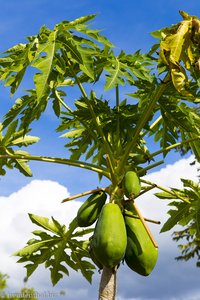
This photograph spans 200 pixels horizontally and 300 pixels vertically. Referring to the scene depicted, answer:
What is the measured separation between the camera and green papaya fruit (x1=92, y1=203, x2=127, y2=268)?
3354 mm

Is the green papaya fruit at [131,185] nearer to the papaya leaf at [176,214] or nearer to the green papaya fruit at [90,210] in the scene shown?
the green papaya fruit at [90,210]

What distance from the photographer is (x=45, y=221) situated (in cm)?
492

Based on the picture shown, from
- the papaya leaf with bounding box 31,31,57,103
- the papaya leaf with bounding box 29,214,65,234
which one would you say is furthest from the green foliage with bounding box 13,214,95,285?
the papaya leaf with bounding box 31,31,57,103

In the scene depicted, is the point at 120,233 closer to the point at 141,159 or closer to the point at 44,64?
the point at 141,159

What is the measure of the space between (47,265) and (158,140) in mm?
1731

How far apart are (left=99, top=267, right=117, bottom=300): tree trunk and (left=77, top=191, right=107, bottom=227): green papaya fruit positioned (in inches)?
14.7

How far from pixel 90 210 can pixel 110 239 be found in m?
0.46

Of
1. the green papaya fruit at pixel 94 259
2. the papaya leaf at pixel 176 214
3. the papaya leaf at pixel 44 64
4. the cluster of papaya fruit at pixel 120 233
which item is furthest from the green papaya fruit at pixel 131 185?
the papaya leaf at pixel 176 214

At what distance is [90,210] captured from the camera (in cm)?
376

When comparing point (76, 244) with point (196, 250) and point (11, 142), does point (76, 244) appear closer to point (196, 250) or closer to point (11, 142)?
point (11, 142)

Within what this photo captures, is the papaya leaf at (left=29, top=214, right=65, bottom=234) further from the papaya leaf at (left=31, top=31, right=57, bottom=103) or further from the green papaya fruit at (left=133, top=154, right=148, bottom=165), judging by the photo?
the papaya leaf at (left=31, top=31, right=57, bottom=103)

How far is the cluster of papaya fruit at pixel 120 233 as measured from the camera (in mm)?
3377

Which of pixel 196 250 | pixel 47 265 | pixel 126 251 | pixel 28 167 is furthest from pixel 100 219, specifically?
pixel 196 250

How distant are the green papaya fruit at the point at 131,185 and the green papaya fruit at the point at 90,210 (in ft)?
0.75
